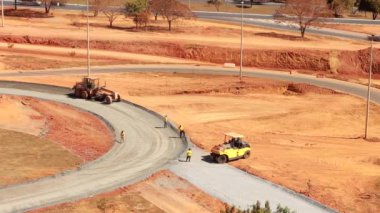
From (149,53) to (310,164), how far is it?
5189cm

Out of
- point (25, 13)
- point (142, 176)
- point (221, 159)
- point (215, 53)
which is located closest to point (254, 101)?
point (221, 159)

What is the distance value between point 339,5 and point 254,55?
5615cm

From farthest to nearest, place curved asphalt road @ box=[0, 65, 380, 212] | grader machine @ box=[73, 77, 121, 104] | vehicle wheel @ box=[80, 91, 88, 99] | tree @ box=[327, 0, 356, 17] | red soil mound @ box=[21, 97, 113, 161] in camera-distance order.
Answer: tree @ box=[327, 0, 356, 17] → vehicle wheel @ box=[80, 91, 88, 99] → grader machine @ box=[73, 77, 121, 104] → red soil mound @ box=[21, 97, 113, 161] → curved asphalt road @ box=[0, 65, 380, 212]

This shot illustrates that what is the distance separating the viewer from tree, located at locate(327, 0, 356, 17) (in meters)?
136

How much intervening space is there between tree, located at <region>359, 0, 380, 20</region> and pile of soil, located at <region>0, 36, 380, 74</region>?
153 ft

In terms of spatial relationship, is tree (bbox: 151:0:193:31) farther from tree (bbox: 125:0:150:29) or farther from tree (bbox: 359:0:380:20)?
tree (bbox: 359:0:380:20)

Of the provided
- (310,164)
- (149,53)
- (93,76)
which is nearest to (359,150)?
(310,164)

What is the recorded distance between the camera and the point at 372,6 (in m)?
133

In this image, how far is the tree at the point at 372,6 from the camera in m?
132

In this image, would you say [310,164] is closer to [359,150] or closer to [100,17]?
[359,150]

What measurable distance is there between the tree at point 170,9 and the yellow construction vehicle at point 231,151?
64.0 metres

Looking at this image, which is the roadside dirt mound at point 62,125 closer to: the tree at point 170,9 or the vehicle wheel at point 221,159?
the vehicle wheel at point 221,159

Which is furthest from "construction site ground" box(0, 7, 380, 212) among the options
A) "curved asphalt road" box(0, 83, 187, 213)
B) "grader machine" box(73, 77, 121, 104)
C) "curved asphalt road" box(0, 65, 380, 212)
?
"grader machine" box(73, 77, 121, 104)

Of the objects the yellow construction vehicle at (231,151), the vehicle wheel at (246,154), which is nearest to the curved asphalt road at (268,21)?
the vehicle wheel at (246,154)
